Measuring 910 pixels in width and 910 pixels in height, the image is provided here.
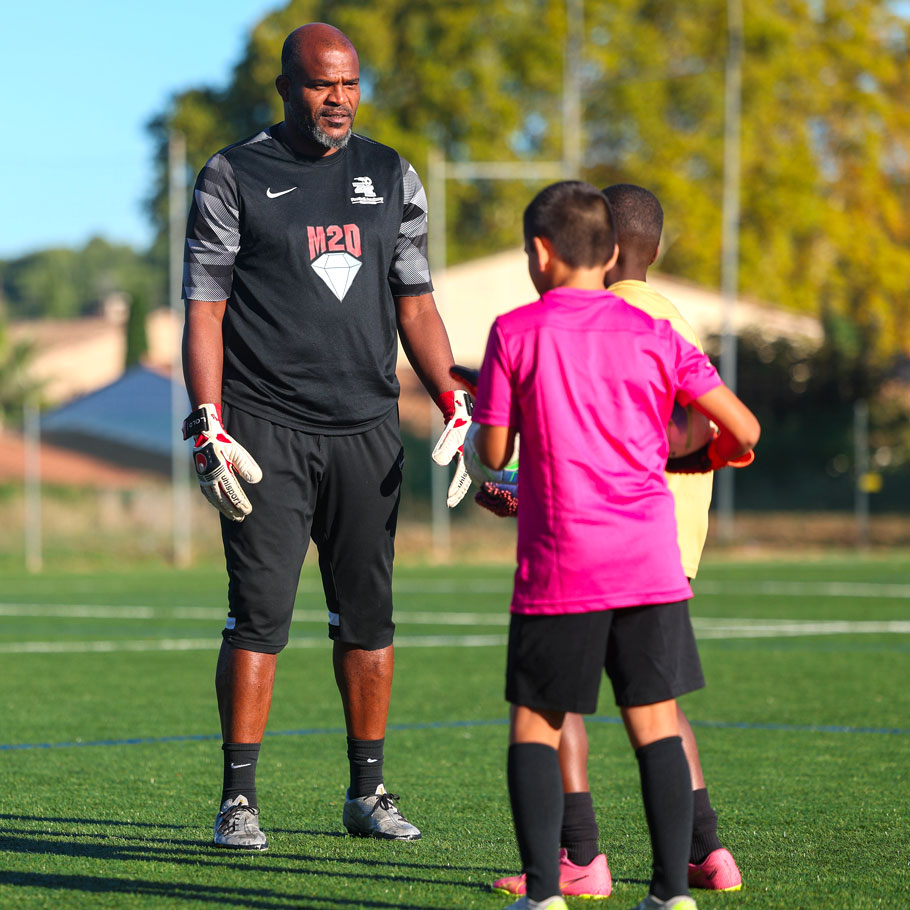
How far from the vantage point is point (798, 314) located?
140 ft

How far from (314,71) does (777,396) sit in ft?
85.9

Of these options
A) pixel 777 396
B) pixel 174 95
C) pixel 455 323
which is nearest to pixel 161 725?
pixel 777 396

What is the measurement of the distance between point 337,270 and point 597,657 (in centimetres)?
171

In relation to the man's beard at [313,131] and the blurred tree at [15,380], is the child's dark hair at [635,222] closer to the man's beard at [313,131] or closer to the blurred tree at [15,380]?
the man's beard at [313,131]

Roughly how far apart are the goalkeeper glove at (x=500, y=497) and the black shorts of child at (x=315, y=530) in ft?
2.63

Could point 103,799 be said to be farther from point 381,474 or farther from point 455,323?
point 455,323

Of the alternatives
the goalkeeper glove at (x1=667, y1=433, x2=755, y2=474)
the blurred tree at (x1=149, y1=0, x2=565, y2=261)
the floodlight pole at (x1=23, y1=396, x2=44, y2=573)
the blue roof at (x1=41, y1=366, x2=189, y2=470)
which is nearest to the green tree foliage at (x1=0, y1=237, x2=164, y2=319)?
the blurred tree at (x1=149, y1=0, x2=565, y2=261)

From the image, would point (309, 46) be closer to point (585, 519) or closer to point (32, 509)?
point (585, 519)

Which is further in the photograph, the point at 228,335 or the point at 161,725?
the point at 161,725

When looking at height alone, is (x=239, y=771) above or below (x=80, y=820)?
above

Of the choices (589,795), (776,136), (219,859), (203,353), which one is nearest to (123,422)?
(776,136)

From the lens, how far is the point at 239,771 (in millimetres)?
4598

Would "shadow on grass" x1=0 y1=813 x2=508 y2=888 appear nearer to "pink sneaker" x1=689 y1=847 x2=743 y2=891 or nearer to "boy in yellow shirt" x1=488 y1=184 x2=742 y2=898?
"boy in yellow shirt" x1=488 y1=184 x2=742 y2=898

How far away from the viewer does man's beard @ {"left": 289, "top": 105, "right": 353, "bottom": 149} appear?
4.71m
